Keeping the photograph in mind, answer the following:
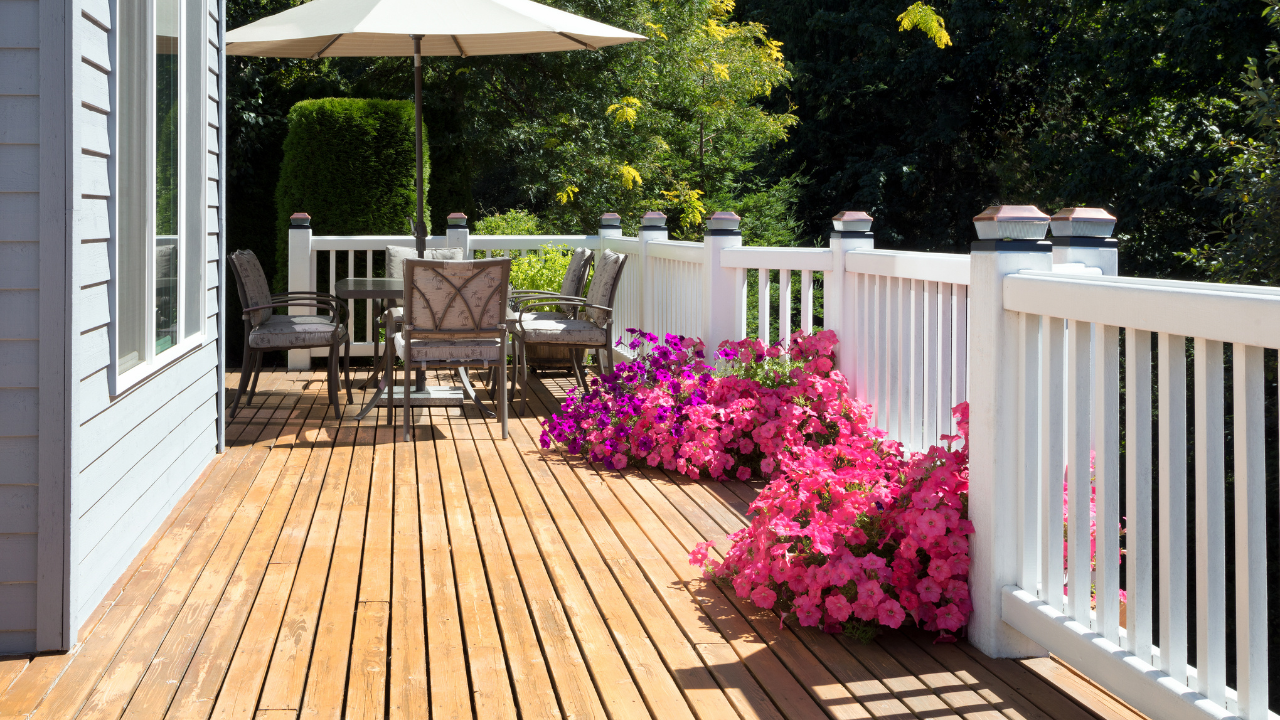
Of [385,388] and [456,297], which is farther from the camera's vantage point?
[385,388]

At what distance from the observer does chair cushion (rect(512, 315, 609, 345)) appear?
19.3ft

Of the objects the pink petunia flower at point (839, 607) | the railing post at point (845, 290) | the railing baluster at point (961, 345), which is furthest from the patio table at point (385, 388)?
the pink petunia flower at point (839, 607)

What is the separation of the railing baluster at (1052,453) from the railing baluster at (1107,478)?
0.56 feet

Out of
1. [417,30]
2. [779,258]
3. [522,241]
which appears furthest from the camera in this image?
[522,241]

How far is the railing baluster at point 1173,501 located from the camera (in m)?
1.89

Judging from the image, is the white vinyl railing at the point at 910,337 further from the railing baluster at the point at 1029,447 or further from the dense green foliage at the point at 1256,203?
the dense green foliage at the point at 1256,203

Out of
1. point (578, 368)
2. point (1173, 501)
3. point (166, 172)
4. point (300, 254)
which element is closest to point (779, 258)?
point (578, 368)

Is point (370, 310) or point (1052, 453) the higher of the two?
point (370, 310)

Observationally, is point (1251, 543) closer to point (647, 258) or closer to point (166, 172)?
point (166, 172)

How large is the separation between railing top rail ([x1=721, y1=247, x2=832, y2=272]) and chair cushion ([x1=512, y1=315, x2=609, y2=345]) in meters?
1.04

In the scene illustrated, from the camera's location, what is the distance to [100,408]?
9.21 feet

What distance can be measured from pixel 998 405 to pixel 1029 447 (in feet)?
0.38

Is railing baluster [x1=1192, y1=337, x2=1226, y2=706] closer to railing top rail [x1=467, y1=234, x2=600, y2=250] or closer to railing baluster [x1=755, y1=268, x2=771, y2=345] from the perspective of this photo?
railing baluster [x1=755, y1=268, x2=771, y2=345]

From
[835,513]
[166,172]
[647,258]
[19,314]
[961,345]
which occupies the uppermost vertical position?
[166,172]
